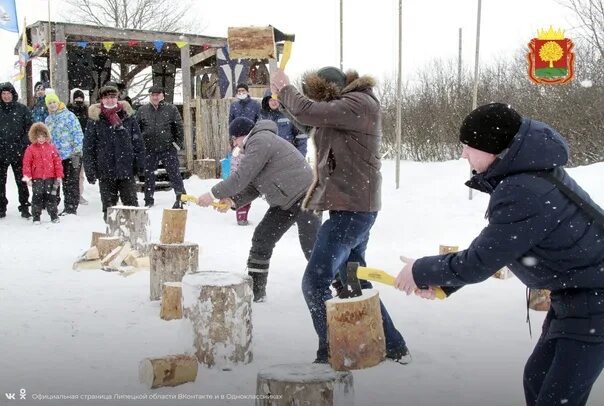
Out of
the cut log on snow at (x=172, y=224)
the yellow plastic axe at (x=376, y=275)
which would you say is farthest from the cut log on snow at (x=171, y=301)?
the yellow plastic axe at (x=376, y=275)

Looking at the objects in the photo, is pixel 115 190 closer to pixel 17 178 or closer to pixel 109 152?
pixel 109 152

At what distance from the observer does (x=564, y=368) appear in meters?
2.39

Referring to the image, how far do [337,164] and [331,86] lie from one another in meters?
0.43

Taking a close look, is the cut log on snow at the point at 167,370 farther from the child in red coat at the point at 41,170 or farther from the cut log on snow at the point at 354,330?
the child in red coat at the point at 41,170

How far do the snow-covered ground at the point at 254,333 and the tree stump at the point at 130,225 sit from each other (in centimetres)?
57

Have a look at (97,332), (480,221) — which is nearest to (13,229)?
(97,332)

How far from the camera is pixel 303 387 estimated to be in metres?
2.88

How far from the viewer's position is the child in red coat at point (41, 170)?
952 centimetres

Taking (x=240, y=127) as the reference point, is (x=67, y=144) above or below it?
below

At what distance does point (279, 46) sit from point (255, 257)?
11170 mm

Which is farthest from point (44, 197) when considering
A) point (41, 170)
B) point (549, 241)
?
point (549, 241)

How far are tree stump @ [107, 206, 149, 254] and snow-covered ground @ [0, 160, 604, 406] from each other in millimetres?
566

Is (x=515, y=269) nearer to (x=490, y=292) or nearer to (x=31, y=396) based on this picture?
(x=31, y=396)

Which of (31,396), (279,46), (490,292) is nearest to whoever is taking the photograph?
(31,396)
